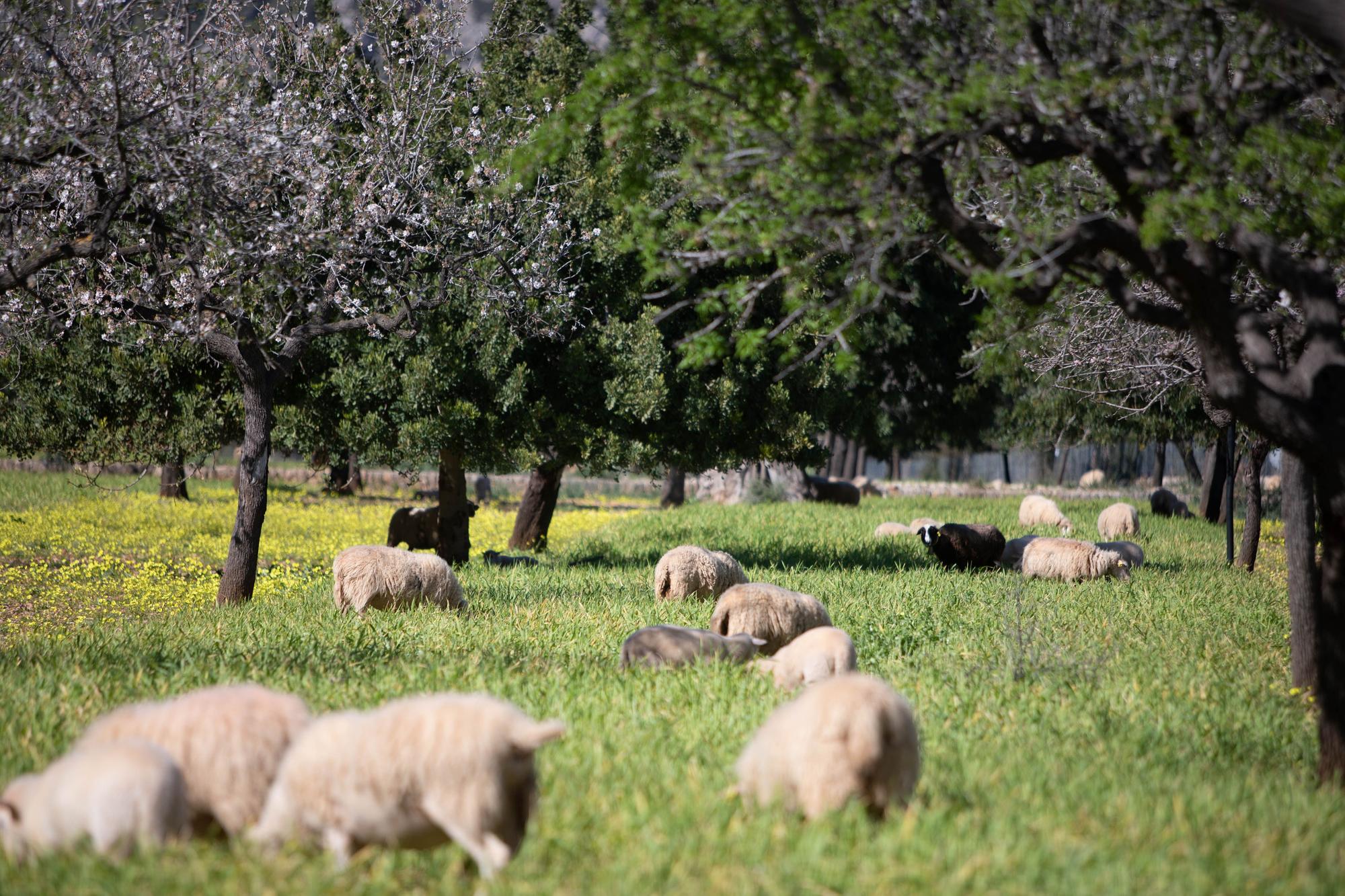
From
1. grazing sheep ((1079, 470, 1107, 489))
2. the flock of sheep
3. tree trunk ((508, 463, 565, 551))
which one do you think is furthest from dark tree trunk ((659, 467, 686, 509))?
the flock of sheep

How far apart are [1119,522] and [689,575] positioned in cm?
1249

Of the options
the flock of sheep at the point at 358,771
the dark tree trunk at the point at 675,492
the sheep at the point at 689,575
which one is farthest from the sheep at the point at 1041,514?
the flock of sheep at the point at 358,771

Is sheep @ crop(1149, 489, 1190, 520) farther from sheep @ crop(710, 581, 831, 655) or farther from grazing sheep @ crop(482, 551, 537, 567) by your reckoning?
sheep @ crop(710, 581, 831, 655)

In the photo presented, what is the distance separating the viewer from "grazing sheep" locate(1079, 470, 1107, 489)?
42494 mm

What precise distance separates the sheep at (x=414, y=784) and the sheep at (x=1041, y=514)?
20594mm

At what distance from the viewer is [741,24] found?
579 cm

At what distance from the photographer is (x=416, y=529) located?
19.3 m

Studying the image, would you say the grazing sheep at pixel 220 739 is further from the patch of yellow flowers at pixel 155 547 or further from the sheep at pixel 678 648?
the patch of yellow flowers at pixel 155 547

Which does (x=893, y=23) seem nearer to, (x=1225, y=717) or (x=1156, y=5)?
(x=1156, y=5)

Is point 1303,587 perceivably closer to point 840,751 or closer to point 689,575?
point 840,751

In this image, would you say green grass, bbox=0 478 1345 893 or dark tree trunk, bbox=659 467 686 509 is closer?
green grass, bbox=0 478 1345 893

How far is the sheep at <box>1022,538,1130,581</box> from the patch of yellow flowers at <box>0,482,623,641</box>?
9528mm

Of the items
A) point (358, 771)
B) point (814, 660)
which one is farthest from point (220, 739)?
point (814, 660)

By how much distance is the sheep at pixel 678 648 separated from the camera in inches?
317
